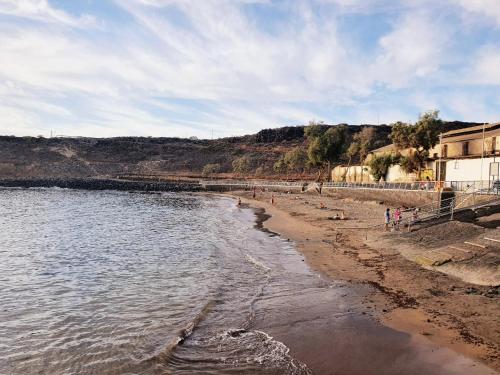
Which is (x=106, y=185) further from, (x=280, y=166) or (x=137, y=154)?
(x=137, y=154)

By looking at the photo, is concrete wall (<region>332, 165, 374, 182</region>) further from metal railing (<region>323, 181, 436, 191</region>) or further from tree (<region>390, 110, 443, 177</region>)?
tree (<region>390, 110, 443, 177</region>)

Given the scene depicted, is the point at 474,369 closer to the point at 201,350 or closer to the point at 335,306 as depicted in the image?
the point at 335,306

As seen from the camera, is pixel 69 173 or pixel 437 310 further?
pixel 69 173

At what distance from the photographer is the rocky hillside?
154m

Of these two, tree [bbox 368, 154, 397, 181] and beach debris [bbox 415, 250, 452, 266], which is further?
tree [bbox 368, 154, 397, 181]

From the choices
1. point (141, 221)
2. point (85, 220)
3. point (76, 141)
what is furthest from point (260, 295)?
point (76, 141)

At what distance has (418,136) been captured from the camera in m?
54.5

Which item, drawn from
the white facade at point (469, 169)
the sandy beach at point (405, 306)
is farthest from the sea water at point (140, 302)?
the white facade at point (469, 169)

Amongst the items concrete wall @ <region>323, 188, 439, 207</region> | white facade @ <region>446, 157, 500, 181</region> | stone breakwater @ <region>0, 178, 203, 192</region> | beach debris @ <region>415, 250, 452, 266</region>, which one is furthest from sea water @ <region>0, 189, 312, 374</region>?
stone breakwater @ <region>0, 178, 203, 192</region>

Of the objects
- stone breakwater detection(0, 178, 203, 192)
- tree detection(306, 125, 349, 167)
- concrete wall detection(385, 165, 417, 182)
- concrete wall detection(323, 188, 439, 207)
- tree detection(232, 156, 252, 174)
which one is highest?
tree detection(306, 125, 349, 167)

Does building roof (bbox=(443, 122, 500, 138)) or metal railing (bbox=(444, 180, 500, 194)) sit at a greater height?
building roof (bbox=(443, 122, 500, 138))

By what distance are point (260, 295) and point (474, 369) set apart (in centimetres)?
852

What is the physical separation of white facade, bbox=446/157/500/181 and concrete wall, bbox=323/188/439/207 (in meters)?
5.48

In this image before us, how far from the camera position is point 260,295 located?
17406 millimetres
